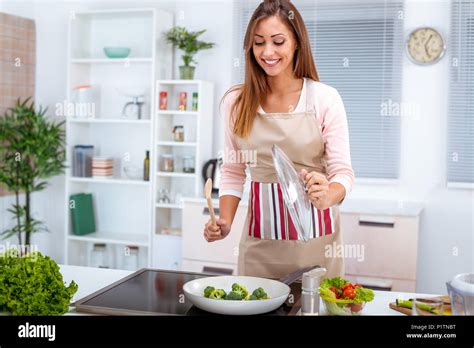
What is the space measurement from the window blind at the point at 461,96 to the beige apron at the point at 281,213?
2.02 metres

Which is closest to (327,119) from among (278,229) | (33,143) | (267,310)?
(278,229)

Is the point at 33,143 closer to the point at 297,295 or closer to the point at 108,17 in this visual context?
the point at 108,17

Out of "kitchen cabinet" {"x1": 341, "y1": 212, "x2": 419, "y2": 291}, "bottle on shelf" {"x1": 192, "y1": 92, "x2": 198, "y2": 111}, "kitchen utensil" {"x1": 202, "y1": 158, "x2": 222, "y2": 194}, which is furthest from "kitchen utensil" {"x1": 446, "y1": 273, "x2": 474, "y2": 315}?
"bottle on shelf" {"x1": 192, "y1": 92, "x2": 198, "y2": 111}

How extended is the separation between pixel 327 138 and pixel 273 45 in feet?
1.14

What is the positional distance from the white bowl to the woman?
12.8 inches

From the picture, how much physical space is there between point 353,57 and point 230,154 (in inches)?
88.6

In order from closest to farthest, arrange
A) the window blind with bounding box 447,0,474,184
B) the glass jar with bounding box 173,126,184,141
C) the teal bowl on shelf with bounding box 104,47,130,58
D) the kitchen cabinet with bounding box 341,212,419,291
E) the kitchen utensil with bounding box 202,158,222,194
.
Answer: the kitchen cabinet with bounding box 341,212,419,291 → the window blind with bounding box 447,0,474,184 → the kitchen utensil with bounding box 202,158,222,194 → the glass jar with bounding box 173,126,184,141 → the teal bowl on shelf with bounding box 104,47,130,58

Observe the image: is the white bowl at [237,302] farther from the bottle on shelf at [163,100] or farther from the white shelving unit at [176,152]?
the bottle on shelf at [163,100]

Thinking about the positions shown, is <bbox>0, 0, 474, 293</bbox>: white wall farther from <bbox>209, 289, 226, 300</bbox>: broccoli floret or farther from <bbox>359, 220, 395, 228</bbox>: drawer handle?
<bbox>209, 289, 226, 300</bbox>: broccoli floret

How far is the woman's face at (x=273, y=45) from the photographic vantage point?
1.89 meters

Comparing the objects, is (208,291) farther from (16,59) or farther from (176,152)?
(16,59)

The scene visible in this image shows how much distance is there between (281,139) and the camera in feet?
6.79

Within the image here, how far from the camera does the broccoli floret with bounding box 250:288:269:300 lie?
146cm

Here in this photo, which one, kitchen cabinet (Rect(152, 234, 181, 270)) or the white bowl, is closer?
the white bowl
